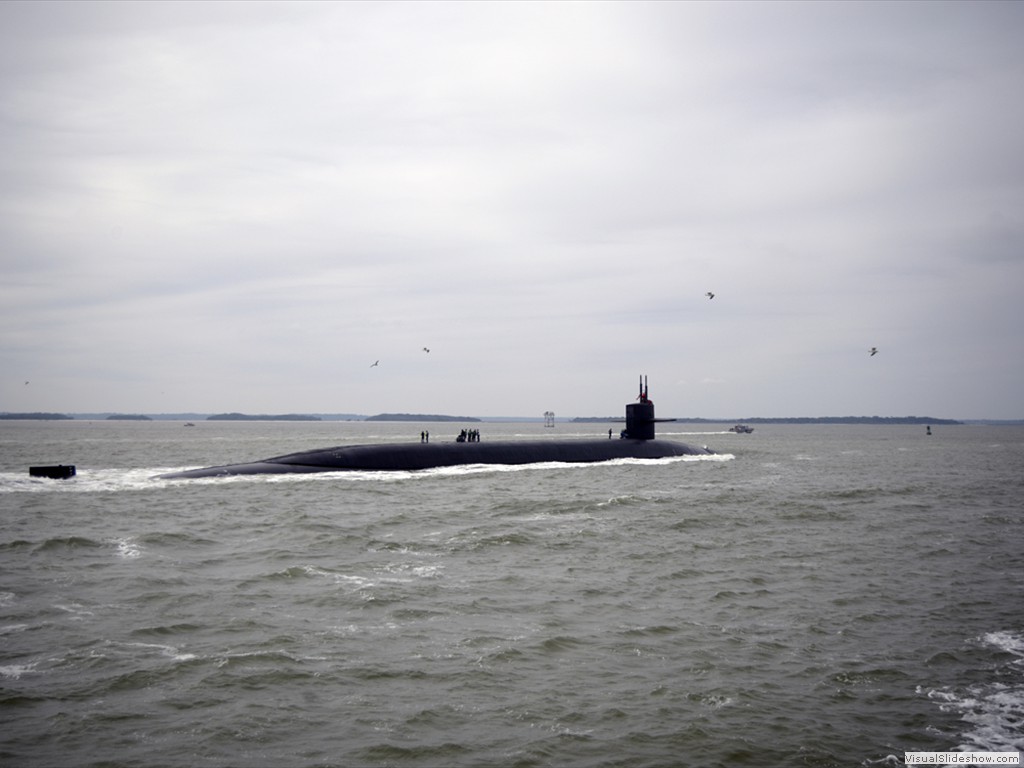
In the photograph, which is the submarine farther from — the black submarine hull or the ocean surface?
the ocean surface

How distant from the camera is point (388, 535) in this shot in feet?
77.7

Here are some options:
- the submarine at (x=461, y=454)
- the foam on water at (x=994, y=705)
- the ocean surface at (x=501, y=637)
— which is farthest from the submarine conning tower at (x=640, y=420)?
Answer: the foam on water at (x=994, y=705)

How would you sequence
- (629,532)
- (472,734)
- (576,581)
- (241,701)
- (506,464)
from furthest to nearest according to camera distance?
(506,464) → (629,532) → (576,581) → (241,701) → (472,734)

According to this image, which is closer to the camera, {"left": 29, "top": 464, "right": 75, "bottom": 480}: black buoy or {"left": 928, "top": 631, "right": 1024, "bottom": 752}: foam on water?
{"left": 928, "top": 631, "right": 1024, "bottom": 752}: foam on water

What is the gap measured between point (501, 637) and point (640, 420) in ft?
138

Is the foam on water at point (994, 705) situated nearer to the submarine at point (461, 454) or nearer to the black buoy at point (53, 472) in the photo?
the submarine at point (461, 454)

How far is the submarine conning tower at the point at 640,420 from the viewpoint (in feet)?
177

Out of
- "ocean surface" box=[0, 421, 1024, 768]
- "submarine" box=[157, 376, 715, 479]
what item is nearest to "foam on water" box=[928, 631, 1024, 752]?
"ocean surface" box=[0, 421, 1024, 768]

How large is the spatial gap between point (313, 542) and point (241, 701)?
1130 cm

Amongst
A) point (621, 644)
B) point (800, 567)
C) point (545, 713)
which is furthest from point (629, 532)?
point (545, 713)

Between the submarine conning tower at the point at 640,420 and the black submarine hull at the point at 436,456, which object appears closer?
the black submarine hull at the point at 436,456

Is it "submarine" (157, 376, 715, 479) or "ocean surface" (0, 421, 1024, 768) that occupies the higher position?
"submarine" (157, 376, 715, 479)

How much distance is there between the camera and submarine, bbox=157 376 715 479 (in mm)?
42312

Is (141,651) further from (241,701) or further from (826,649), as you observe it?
(826,649)
